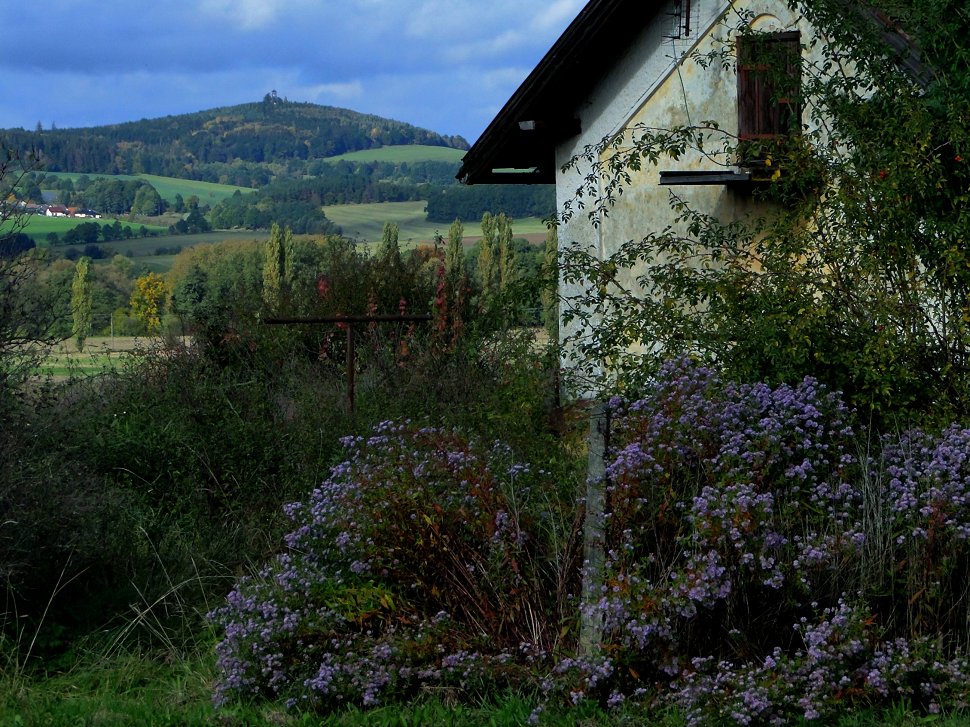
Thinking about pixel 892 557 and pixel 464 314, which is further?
pixel 464 314

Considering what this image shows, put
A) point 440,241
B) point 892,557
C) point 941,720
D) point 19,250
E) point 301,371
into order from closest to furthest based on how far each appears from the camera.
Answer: point 941,720 → point 892,557 → point 19,250 → point 301,371 → point 440,241

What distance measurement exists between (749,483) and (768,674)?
0.95 meters

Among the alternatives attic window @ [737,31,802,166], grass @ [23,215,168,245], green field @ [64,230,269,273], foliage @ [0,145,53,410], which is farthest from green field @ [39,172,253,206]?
foliage @ [0,145,53,410]

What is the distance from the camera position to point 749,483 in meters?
5.98

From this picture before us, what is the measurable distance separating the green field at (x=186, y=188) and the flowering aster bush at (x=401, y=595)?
115 meters

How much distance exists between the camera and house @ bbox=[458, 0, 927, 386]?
485 inches

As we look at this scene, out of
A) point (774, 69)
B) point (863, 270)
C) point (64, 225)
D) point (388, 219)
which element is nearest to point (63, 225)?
point (64, 225)

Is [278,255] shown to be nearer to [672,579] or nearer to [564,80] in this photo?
[564,80]

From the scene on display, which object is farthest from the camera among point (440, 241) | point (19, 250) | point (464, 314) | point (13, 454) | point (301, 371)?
point (440, 241)

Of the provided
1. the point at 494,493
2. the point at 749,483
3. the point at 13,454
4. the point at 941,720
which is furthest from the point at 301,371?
the point at 941,720

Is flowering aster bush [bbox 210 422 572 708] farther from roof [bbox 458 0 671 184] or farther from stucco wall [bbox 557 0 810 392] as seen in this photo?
roof [bbox 458 0 671 184]

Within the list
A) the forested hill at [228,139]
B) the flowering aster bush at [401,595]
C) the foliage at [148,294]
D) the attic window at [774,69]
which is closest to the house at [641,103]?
the attic window at [774,69]

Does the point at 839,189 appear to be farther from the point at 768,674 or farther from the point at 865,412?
the point at 768,674

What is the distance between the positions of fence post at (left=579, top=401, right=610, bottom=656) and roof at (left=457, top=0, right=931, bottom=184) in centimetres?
687
